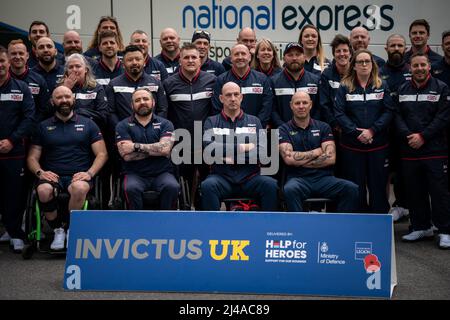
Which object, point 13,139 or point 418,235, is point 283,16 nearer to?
point 418,235

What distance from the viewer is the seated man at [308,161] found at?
5.96m

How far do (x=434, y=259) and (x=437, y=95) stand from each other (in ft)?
4.99

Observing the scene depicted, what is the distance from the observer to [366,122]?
6340 mm

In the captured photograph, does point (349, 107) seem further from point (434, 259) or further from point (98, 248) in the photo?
point (98, 248)

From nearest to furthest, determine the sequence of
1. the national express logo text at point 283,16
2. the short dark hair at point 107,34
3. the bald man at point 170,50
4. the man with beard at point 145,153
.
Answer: the man with beard at point 145,153 < the short dark hair at point 107,34 < the bald man at point 170,50 < the national express logo text at point 283,16

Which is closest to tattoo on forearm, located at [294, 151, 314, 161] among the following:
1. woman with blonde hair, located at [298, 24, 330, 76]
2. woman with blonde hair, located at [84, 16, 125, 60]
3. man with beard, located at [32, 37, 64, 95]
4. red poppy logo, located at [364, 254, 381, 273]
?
woman with blonde hair, located at [298, 24, 330, 76]

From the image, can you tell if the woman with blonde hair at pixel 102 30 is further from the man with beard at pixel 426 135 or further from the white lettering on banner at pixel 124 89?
the man with beard at pixel 426 135

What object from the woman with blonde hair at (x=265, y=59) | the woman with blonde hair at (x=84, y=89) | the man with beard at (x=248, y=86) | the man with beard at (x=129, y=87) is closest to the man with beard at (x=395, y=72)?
the woman with blonde hair at (x=265, y=59)

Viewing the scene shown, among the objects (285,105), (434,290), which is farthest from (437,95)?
(434,290)

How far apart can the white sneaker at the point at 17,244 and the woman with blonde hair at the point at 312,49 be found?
3239mm

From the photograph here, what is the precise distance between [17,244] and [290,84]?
2879mm

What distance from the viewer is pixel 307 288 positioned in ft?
15.3

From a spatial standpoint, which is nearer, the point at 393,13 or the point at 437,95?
the point at 437,95
